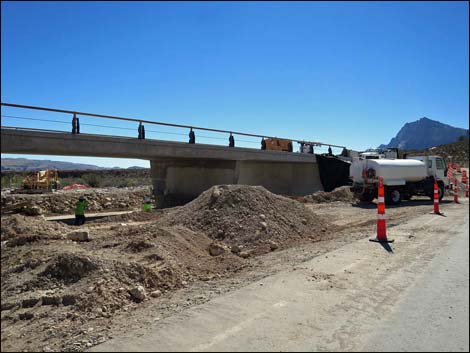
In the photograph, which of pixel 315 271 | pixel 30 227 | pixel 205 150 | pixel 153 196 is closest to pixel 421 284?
pixel 315 271

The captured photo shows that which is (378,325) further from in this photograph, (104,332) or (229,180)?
(229,180)

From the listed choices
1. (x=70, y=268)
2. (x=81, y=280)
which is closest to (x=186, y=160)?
(x=70, y=268)

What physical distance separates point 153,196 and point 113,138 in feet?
26.6

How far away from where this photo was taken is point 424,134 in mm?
5562

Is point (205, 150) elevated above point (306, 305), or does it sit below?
above

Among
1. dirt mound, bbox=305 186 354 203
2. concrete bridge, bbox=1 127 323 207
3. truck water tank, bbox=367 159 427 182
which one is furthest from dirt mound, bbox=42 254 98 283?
dirt mound, bbox=305 186 354 203

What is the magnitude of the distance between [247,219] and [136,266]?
13.9ft

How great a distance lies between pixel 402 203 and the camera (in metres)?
20.3

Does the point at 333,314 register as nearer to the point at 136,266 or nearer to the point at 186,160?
the point at 136,266

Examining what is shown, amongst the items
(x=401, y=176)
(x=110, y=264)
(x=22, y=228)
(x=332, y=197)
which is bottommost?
(x=332, y=197)

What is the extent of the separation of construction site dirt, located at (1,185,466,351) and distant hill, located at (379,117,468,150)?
2599mm

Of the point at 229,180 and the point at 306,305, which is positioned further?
the point at 229,180

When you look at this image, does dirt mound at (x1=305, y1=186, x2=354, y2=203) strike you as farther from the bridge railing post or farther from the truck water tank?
the bridge railing post

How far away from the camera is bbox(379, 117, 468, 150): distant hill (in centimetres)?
552
